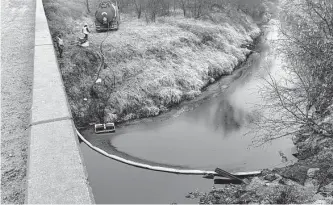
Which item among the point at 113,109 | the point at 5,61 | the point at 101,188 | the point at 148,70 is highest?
the point at 5,61

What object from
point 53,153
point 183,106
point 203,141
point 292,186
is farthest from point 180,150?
point 53,153

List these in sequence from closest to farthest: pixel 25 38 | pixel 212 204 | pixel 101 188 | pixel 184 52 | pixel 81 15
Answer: pixel 212 204 < pixel 101 188 < pixel 25 38 < pixel 184 52 < pixel 81 15

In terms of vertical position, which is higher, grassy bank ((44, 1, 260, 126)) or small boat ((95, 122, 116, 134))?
grassy bank ((44, 1, 260, 126))

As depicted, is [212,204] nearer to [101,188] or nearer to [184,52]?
[101,188]

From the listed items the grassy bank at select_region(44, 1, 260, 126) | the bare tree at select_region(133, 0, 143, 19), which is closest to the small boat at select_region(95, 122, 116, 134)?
the grassy bank at select_region(44, 1, 260, 126)

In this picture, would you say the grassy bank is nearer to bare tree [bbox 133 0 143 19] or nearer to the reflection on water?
bare tree [bbox 133 0 143 19]

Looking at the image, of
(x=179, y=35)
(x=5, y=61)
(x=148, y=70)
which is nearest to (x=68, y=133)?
(x=5, y=61)
